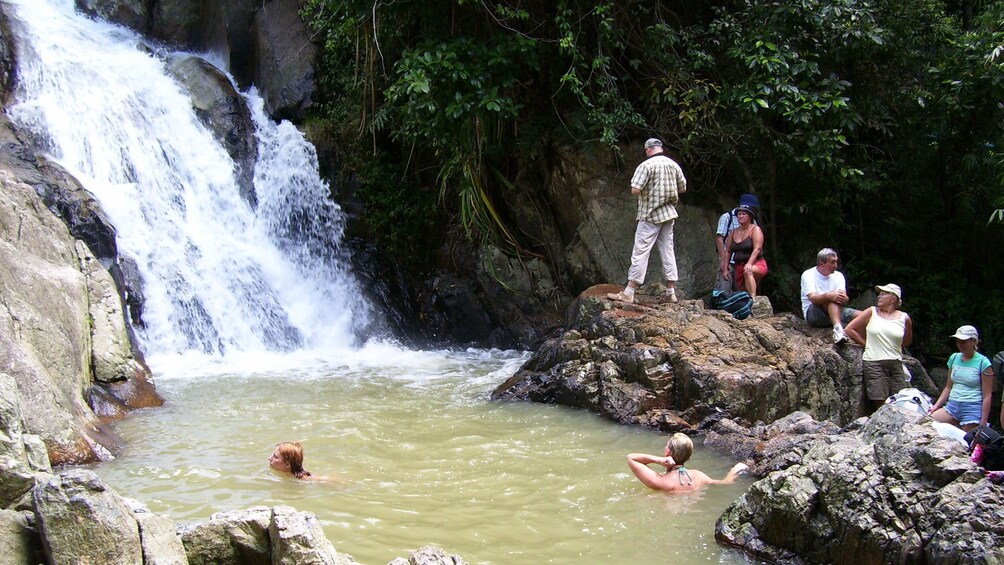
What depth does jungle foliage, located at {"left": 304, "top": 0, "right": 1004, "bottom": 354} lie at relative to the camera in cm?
1026

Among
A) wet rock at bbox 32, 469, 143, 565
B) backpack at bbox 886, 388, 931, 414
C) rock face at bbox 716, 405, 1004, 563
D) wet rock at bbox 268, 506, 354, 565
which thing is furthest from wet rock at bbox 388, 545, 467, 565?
backpack at bbox 886, 388, 931, 414

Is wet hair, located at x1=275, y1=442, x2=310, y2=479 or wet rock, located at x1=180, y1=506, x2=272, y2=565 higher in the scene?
wet rock, located at x1=180, y1=506, x2=272, y2=565

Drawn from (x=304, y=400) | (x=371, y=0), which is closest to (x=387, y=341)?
(x=304, y=400)

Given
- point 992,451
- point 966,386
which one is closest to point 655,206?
point 966,386

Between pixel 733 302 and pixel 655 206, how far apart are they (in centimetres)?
130

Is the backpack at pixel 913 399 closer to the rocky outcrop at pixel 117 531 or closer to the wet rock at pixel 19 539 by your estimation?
the rocky outcrop at pixel 117 531

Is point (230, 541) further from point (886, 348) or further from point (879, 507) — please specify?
point (886, 348)

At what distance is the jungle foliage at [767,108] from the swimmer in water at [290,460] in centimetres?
548

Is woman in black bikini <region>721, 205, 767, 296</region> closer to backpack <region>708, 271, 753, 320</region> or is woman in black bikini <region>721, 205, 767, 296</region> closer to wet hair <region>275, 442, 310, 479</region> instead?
backpack <region>708, 271, 753, 320</region>

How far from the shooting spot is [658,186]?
336 inches

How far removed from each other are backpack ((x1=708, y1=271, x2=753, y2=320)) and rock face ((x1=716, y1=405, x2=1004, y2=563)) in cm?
357

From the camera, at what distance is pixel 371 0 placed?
1088 centimetres

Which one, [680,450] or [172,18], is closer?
[680,450]

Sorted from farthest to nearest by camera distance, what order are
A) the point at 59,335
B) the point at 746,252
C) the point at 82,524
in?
the point at 746,252, the point at 59,335, the point at 82,524
